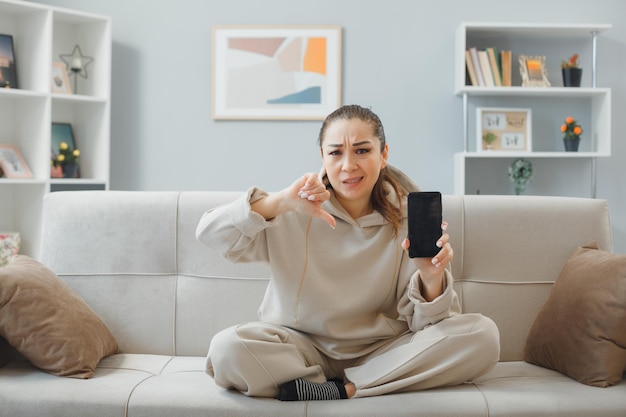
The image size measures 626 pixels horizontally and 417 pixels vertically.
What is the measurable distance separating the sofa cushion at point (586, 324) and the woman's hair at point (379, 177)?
50 cm

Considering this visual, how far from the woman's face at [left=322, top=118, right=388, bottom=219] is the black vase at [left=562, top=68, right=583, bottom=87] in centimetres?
224

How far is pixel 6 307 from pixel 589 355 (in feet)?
4.97

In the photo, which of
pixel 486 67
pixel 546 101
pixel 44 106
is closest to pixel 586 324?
pixel 486 67

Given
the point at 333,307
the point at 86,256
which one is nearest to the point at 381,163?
the point at 333,307

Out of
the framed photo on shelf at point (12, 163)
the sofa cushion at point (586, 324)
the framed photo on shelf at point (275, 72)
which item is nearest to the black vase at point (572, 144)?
the framed photo on shelf at point (275, 72)

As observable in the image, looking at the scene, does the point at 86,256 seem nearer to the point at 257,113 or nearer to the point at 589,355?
the point at 589,355

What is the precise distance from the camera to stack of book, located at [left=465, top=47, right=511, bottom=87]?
3891mm

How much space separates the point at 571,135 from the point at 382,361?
2.46m

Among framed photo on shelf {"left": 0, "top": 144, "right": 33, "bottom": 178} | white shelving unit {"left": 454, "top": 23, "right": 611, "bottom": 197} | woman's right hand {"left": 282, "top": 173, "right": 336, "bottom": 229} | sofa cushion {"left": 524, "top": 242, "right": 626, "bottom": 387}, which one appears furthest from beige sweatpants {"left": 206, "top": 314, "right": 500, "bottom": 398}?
framed photo on shelf {"left": 0, "top": 144, "right": 33, "bottom": 178}

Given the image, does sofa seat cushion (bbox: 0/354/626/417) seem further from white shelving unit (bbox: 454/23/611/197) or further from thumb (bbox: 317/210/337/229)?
white shelving unit (bbox: 454/23/611/197)

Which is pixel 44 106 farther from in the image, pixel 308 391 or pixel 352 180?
pixel 308 391

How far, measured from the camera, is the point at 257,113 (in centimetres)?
414

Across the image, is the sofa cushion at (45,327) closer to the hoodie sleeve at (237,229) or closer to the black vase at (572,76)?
the hoodie sleeve at (237,229)

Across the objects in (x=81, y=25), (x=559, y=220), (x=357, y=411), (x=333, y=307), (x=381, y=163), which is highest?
(x=81, y=25)
